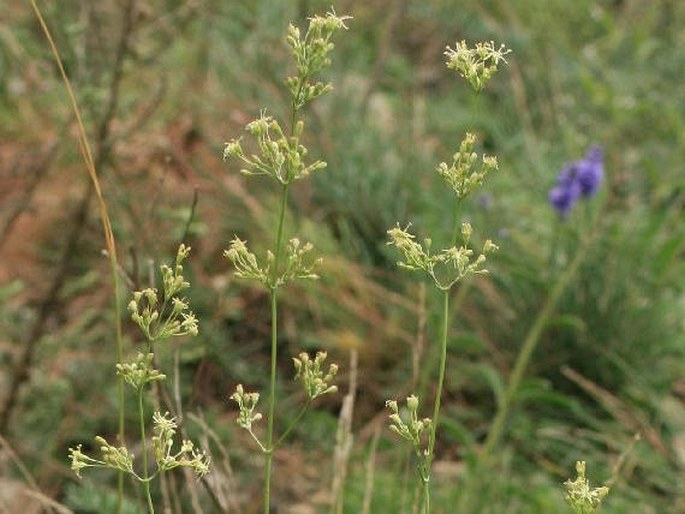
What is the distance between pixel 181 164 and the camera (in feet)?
15.8

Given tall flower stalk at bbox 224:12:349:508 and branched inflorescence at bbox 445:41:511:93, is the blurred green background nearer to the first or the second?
tall flower stalk at bbox 224:12:349:508

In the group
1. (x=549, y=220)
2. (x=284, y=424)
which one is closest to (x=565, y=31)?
(x=549, y=220)

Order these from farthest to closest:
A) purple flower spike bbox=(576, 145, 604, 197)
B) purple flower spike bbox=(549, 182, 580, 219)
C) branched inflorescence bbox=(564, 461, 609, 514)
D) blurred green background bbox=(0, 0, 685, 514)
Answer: purple flower spike bbox=(576, 145, 604, 197) < purple flower spike bbox=(549, 182, 580, 219) < blurred green background bbox=(0, 0, 685, 514) < branched inflorescence bbox=(564, 461, 609, 514)

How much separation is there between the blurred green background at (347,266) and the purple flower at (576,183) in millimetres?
70

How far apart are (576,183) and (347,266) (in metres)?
0.89

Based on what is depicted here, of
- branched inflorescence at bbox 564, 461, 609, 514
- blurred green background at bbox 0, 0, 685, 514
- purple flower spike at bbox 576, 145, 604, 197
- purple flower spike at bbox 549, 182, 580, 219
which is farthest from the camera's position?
purple flower spike at bbox 576, 145, 604, 197

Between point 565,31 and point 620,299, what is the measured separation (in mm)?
3069

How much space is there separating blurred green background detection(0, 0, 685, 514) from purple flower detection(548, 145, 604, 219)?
0.07 m

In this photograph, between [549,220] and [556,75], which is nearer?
[549,220]

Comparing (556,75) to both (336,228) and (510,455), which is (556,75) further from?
(510,455)

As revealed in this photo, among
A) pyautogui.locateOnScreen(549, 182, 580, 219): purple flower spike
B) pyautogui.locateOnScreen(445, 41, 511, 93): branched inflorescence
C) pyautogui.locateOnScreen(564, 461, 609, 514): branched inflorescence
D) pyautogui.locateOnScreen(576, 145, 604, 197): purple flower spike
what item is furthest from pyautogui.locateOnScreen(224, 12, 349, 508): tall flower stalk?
pyautogui.locateOnScreen(576, 145, 604, 197): purple flower spike

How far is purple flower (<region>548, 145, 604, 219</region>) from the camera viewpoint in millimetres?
3728

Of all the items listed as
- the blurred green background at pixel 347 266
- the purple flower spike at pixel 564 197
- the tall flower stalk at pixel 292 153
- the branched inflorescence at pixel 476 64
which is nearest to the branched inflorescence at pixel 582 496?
the tall flower stalk at pixel 292 153

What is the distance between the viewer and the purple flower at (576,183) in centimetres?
373
